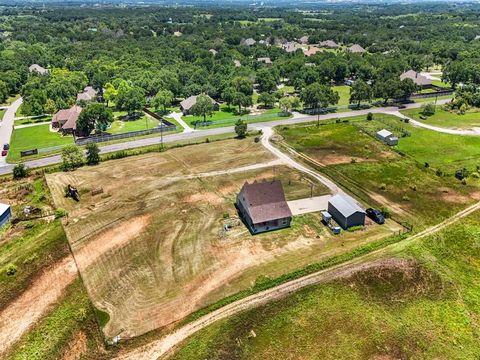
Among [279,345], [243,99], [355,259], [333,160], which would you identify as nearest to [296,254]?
[355,259]

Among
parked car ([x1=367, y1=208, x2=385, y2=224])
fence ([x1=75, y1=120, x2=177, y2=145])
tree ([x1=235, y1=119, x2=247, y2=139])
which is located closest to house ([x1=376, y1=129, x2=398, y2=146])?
tree ([x1=235, y1=119, x2=247, y2=139])

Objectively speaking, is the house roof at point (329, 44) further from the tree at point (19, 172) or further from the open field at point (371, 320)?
the open field at point (371, 320)

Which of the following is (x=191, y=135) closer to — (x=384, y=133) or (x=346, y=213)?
(x=384, y=133)

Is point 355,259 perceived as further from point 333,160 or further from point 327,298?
point 333,160

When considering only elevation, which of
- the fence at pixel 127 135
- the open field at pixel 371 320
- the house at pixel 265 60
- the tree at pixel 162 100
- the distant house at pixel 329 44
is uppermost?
the distant house at pixel 329 44

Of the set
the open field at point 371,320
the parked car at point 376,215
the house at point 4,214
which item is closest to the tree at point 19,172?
the house at point 4,214

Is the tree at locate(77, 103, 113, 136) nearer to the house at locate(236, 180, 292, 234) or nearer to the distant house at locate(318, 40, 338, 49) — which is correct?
the house at locate(236, 180, 292, 234)
